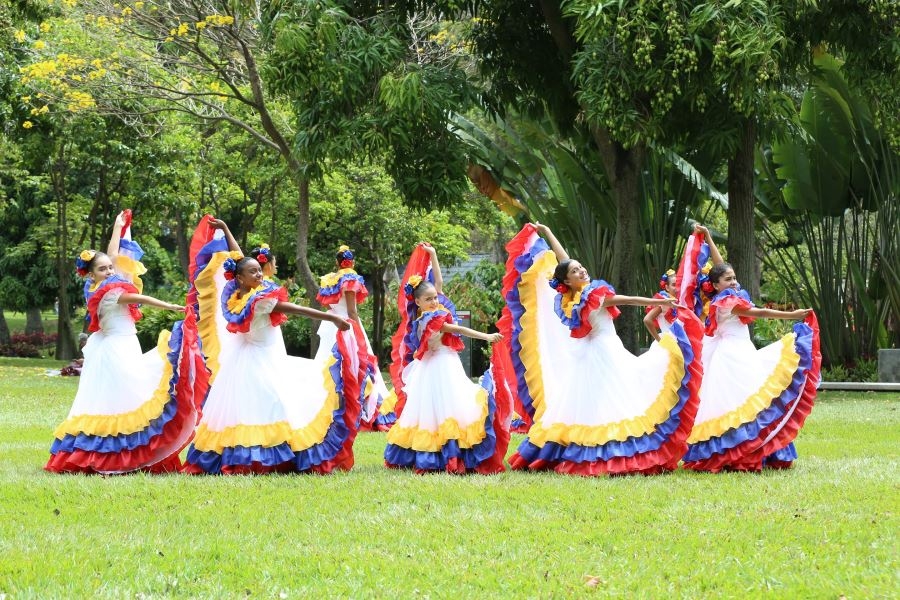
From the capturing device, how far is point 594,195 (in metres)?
18.8

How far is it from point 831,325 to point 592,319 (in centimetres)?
1259

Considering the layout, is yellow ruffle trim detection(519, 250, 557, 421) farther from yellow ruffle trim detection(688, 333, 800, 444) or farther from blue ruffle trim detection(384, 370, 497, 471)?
yellow ruffle trim detection(688, 333, 800, 444)

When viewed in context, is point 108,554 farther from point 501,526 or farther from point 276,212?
point 276,212

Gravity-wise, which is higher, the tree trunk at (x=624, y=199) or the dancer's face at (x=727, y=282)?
the tree trunk at (x=624, y=199)

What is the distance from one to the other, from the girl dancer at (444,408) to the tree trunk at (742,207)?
27.6ft

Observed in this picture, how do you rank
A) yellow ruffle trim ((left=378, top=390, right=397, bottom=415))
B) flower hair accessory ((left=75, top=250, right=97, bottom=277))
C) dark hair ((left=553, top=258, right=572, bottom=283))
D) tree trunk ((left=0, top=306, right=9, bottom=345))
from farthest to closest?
1. tree trunk ((left=0, top=306, right=9, bottom=345))
2. yellow ruffle trim ((left=378, top=390, right=397, bottom=415))
3. flower hair accessory ((left=75, top=250, right=97, bottom=277))
4. dark hair ((left=553, top=258, right=572, bottom=283))

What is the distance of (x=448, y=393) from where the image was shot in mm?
9352

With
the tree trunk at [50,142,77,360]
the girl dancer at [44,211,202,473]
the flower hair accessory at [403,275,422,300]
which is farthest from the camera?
the tree trunk at [50,142,77,360]

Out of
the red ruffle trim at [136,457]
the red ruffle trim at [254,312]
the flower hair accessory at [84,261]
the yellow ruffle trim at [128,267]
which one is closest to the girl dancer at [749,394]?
the red ruffle trim at [254,312]

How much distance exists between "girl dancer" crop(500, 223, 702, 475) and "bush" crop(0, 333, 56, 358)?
2813cm

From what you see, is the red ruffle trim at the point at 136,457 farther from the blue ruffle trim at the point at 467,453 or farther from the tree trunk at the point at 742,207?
the tree trunk at the point at 742,207

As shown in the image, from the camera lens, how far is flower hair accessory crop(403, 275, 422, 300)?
988 centimetres

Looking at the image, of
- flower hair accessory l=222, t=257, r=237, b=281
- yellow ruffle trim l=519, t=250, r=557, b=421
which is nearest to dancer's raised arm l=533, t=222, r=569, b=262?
yellow ruffle trim l=519, t=250, r=557, b=421

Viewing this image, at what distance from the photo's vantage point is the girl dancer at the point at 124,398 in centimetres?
913
